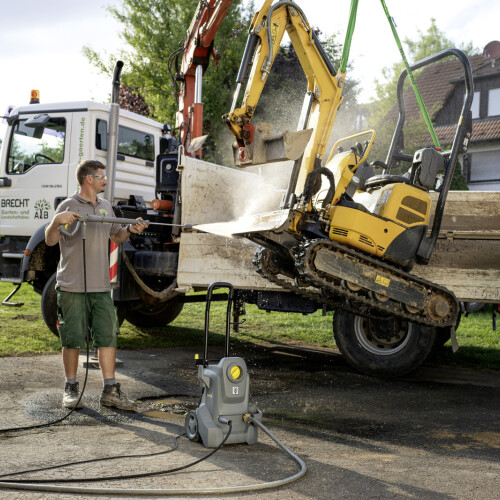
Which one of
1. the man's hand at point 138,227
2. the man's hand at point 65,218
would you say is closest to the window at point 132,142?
the man's hand at point 138,227

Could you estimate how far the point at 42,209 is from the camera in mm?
9273

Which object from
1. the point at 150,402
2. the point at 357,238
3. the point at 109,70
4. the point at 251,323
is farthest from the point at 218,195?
the point at 109,70

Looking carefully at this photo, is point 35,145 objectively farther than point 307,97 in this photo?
Yes

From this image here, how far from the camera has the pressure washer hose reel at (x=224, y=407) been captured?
14.4 ft

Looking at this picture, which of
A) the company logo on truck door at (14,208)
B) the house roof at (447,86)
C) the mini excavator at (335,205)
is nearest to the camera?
the mini excavator at (335,205)

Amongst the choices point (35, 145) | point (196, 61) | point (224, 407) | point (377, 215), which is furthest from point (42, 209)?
point (224, 407)

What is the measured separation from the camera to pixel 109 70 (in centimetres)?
2128

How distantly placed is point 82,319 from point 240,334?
4870 mm

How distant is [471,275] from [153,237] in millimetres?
3780

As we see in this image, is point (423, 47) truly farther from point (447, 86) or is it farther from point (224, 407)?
point (224, 407)

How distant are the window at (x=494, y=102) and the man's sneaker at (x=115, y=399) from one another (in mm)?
26928

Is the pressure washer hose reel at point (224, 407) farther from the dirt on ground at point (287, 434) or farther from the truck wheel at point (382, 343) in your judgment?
the truck wheel at point (382, 343)

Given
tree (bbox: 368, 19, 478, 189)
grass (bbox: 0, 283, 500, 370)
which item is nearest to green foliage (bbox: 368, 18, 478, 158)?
tree (bbox: 368, 19, 478, 189)

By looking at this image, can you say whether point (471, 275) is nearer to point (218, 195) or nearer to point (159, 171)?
point (218, 195)
